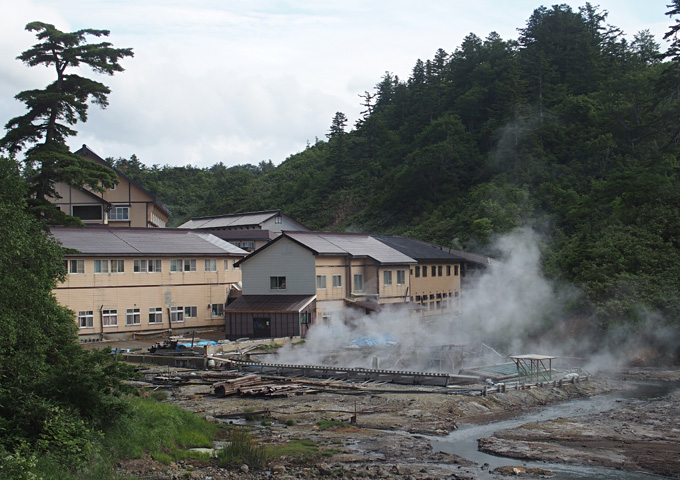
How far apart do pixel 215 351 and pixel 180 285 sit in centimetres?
973

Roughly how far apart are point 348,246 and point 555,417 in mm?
22550

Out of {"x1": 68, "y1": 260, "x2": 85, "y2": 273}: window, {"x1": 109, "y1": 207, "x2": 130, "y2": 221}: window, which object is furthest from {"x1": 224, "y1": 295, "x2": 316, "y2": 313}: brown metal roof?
{"x1": 109, "y1": 207, "x2": 130, "y2": 221}: window

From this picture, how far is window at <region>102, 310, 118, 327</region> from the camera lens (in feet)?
130

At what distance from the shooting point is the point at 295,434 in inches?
795

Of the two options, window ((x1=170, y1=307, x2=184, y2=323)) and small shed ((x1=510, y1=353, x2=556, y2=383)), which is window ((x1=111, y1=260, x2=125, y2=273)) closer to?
window ((x1=170, y1=307, x2=184, y2=323))

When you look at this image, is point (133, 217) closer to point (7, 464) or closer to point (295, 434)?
point (295, 434)

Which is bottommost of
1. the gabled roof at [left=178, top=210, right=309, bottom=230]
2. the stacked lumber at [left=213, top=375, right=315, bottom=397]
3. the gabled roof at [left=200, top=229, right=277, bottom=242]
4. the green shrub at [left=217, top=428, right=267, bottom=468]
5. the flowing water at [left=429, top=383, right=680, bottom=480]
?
the flowing water at [left=429, top=383, right=680, bottom=480]

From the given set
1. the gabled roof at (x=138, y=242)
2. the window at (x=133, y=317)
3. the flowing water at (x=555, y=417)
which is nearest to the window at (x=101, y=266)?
the gabled roof at (x=138, y=242)

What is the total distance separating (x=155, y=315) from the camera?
137ft

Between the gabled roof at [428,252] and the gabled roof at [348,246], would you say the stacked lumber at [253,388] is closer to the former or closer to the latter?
the gabled roof at [348,246]

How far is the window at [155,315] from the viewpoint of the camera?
41.4 metres

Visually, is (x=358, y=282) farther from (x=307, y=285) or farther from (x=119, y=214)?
(x=119, y=214)

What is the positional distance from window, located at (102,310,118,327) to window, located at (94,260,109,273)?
238 centimetres

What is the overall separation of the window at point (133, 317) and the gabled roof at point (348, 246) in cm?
754
